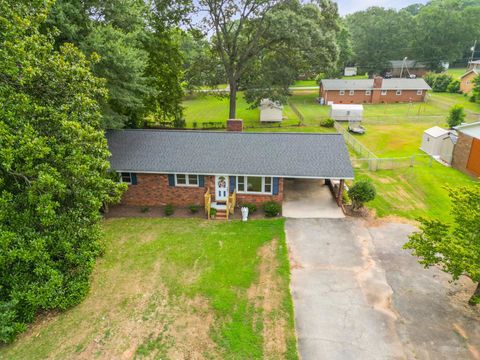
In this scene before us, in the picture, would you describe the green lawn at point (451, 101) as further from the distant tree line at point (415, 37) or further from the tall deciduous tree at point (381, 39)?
the distant tree line at point (415, 37)

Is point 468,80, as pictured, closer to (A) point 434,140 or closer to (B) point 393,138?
(B) point 393,138

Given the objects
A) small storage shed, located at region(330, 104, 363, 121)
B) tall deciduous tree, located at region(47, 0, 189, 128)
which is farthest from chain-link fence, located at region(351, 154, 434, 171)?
tall deciduous tree, located at region(47, 0, 189, 128)

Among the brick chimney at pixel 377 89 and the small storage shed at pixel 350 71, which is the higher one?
the small storage shed at pixel 350 71

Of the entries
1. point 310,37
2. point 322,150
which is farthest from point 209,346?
point 310,37

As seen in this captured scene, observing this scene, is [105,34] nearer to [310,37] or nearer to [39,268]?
[39,268]

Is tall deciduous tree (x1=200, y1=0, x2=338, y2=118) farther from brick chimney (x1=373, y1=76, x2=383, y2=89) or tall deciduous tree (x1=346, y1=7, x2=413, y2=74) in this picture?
tall deciduous tree (x1=346, y1=7, x2=413, y2=74)

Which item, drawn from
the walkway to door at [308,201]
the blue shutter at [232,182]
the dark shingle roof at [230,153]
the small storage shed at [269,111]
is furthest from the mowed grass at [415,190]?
the small storage shed at [269,111]
